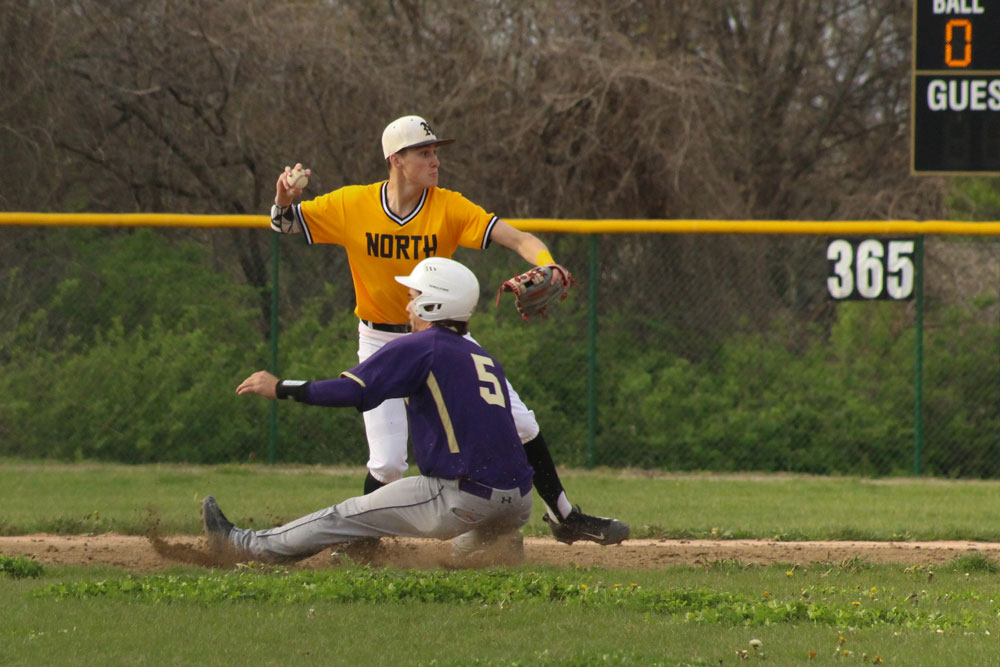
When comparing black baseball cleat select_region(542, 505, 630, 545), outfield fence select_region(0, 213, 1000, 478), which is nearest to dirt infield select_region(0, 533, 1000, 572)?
black baseball cleat select_region(542, 505, 630, 545)

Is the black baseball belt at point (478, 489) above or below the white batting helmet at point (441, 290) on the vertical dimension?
below

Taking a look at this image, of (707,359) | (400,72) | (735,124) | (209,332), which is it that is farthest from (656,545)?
(735,124)

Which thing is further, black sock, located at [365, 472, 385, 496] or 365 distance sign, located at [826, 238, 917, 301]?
365 distance sign, located at [826, 238, 917, 301]

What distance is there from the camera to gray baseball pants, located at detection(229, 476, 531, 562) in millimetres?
5828

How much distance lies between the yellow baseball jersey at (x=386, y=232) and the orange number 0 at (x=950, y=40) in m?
5.06

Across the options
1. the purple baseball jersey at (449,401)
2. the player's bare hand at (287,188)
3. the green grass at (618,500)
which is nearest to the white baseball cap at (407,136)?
the player's bare hand at (287,188)

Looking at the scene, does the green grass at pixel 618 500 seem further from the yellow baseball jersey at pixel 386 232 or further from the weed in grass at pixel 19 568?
the yellow baseball jersey at pixel 386 232

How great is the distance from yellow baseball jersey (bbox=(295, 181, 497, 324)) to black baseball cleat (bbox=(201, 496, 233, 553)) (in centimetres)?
118

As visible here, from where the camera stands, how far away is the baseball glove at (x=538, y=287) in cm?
606

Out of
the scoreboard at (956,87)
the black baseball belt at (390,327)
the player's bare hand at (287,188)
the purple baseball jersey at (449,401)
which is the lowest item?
the purple baseball jersey at (449,401)

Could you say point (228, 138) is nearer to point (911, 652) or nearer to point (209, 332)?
point (209, 332)

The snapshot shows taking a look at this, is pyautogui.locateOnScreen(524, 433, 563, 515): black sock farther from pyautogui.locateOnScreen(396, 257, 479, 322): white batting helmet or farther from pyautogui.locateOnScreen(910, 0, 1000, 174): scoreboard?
pyautogui.locateOnScreen(910, 0, 1000, 174): scoreboard

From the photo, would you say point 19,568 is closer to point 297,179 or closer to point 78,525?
point 78,525

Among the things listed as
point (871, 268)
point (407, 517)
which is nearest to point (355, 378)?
point (407, 517)
